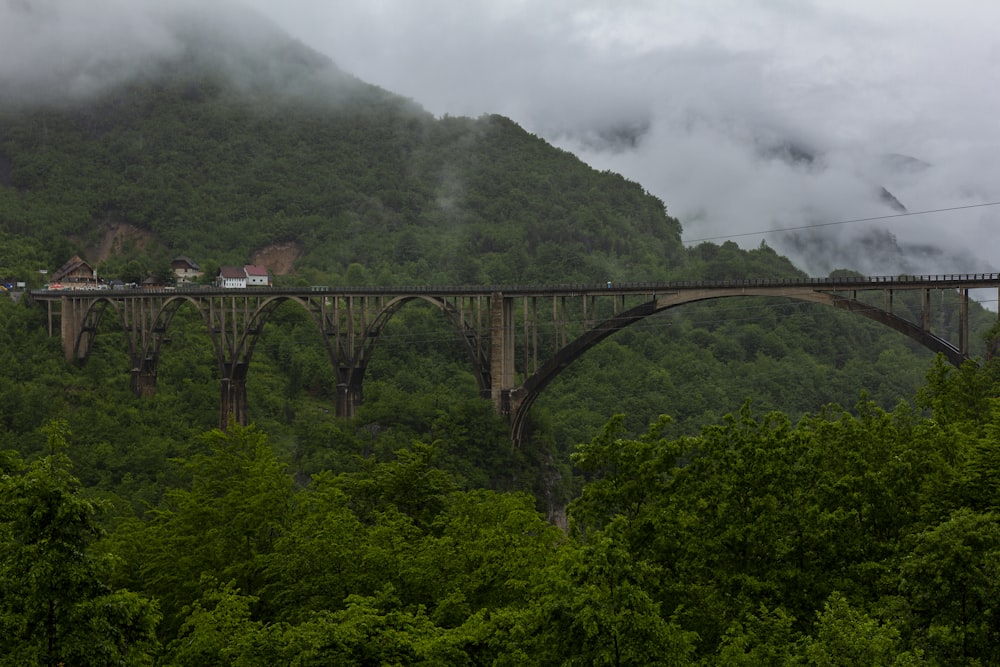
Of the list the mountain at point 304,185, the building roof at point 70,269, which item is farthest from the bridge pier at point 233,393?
the mountain at point 304,185

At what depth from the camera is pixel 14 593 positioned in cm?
1566

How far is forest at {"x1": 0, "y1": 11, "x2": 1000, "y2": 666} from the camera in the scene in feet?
Answer: 57.2

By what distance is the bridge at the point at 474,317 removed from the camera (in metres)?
49.5

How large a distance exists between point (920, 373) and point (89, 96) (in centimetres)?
10358

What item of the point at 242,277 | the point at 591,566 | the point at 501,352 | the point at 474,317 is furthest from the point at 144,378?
the point at 591,566

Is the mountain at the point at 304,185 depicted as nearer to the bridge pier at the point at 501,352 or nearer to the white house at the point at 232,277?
the white house at the point at 232,277

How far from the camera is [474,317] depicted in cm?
6900

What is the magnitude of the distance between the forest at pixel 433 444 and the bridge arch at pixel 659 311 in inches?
64.2

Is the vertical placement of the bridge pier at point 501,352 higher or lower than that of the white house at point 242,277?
lower

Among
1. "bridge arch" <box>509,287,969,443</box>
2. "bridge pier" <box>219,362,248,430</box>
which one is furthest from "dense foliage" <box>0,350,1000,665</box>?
"bridge pier" <box>219,362,248,430</box>

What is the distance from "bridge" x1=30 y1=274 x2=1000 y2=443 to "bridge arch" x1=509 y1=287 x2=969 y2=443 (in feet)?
0.21

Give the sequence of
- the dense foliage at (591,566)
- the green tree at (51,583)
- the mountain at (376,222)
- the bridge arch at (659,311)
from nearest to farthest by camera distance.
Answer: the green tree at (51,583)
the dense foliage at (591,566)
the bridge arch at (659,311)
the mountain at (376,222)

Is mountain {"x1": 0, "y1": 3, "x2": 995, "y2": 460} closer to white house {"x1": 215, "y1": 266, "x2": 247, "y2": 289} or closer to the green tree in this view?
white house {"x1": 215, "y1": 266, "x2": 247, "y2": 289}

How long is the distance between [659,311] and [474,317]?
596 inches
